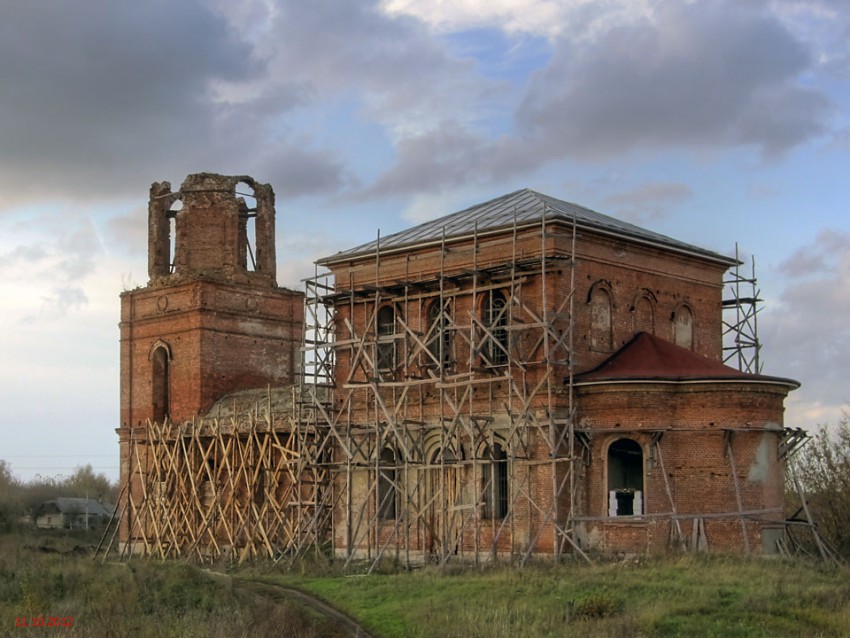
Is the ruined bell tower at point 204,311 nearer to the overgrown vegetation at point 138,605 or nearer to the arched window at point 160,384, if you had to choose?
the arched window at point 160,384

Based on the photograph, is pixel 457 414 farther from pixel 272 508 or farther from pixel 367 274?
pixel 272 508

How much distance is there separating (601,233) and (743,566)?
834 cm

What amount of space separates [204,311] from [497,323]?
1218 centimetres

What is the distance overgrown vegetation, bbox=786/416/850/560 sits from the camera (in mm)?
31578

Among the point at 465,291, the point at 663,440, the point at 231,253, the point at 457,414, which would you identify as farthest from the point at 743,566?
the point at 231,253

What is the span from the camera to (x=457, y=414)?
1100 inches

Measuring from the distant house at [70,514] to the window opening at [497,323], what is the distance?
29306mm

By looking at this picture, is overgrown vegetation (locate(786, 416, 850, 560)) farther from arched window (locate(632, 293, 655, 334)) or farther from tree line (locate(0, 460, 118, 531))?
tree line (locate(0, 460, 118, 531))

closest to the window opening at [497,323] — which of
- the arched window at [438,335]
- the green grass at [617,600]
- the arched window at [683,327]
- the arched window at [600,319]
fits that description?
the arched window at [438,335]

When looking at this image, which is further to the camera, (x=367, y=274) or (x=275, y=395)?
(x=275, y=395)

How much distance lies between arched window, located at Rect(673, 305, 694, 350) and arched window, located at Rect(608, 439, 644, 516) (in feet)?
12.4

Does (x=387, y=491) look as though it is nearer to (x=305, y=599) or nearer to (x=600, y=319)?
(x=600, y=319)

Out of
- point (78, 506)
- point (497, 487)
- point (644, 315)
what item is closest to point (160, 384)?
point (497, 487)

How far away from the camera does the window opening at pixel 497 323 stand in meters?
28.8
